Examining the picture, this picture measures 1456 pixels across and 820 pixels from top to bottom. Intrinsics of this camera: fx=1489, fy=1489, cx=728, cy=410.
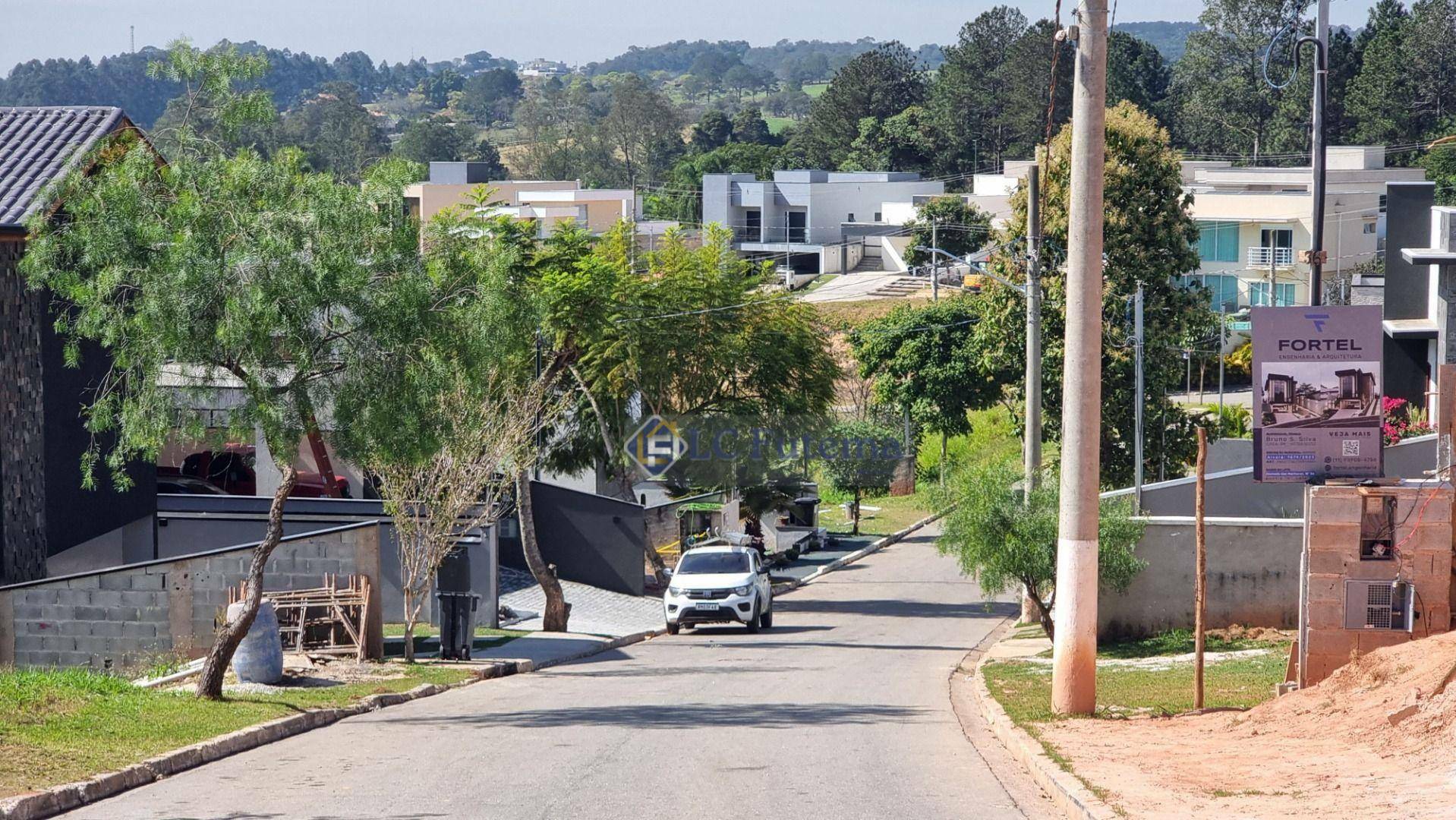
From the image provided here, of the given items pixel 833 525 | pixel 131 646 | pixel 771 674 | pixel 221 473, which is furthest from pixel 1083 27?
pixel 833 525

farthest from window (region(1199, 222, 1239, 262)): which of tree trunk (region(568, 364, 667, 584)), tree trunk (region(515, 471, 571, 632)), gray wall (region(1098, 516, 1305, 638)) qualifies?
tree trunk (region(515, 471, 571, 632))

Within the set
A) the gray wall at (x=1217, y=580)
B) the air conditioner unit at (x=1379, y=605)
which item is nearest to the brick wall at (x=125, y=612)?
the gray wall at (x=1217, y=580)

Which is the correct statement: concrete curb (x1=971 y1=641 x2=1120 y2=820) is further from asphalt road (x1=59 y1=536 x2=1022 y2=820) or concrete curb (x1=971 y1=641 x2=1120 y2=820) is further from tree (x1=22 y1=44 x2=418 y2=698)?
tree (x1=22 y1=44 x2=418 y2=698)

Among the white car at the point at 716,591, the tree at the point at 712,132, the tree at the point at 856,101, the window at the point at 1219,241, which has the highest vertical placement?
the tree at the point at 712,132

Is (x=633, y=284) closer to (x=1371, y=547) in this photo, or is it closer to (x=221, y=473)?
(x=221, y=473)

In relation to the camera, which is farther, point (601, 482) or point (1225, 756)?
point (601, 482)

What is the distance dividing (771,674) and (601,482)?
2243 cm

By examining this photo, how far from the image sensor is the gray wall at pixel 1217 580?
907 inches

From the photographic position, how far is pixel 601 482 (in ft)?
143

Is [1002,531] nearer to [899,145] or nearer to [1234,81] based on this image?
[1234,81]

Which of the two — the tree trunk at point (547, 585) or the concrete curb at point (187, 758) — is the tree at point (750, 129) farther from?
the concrete curb at point (187, 758)

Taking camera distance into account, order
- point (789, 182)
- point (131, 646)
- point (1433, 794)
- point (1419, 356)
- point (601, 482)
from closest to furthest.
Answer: point (1433, 794)
point (131, 646)
point (1419, 356)
point (601, 482)
point (789, 182)

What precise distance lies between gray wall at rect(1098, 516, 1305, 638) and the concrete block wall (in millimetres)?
7607

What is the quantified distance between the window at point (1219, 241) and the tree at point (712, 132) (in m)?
106
